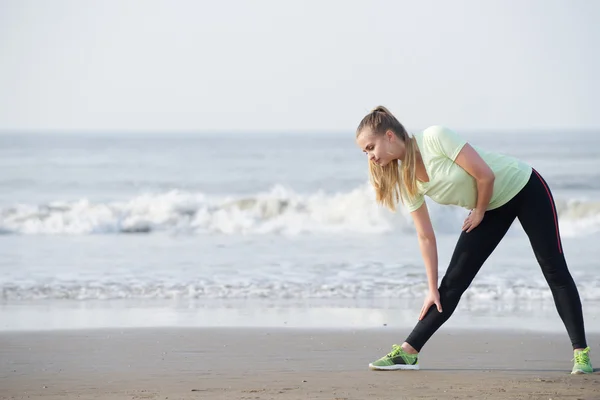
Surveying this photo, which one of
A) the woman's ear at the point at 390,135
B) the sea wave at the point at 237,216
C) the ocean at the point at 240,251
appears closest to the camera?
the woman's ear at the point at 390,135

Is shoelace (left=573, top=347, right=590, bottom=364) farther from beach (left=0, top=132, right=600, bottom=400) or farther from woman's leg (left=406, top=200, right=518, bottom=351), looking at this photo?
woman's leg (left=406, top=200, right=518, bottom=351)

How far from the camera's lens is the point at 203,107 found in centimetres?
3450

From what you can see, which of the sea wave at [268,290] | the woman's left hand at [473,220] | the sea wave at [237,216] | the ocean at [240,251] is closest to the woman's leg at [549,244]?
the woman's left hand at [473,220]

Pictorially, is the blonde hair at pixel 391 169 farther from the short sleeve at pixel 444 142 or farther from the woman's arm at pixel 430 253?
the woman's arm at pixel 430 253

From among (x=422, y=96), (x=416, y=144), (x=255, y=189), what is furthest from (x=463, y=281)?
(x=422, y=96)

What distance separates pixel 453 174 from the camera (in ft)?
12.5

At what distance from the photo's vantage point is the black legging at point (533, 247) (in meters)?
3.98

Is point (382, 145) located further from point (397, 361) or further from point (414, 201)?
point (397, 361)

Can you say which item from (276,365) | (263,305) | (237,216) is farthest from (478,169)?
(237,216)

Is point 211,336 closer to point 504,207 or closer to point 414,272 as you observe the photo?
point 504,207

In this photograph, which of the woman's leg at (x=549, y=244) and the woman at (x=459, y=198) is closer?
the woman at (x=459, y=198)

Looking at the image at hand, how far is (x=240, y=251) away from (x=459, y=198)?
6.72 m

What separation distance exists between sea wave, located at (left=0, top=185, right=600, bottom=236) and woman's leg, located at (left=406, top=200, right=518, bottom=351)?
8696 mm

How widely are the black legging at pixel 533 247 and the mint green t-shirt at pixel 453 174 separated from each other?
69 mm
